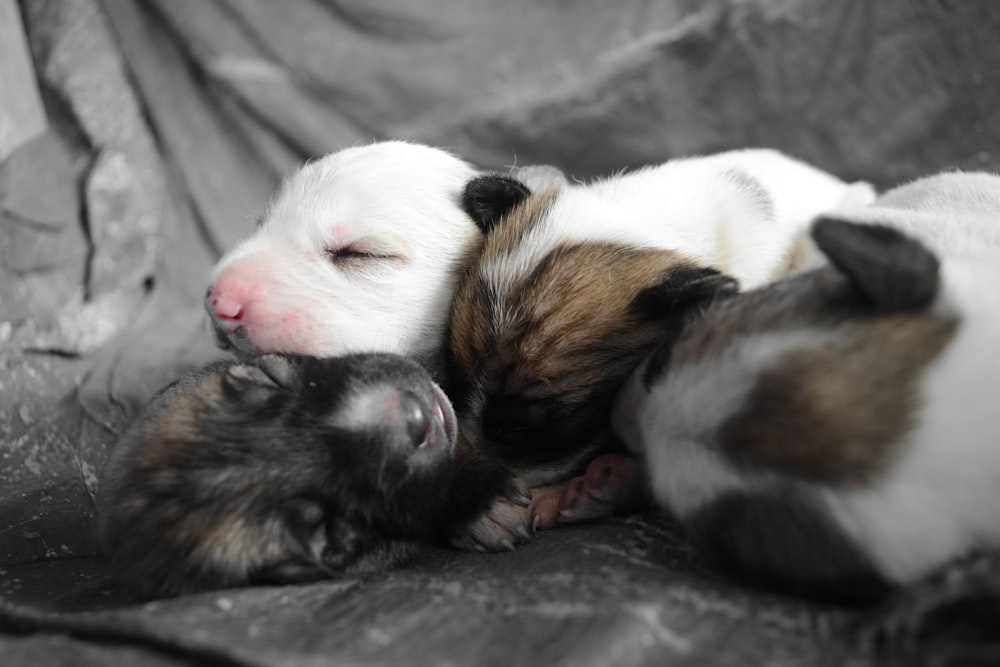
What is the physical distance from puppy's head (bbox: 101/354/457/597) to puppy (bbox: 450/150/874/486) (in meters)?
0.20

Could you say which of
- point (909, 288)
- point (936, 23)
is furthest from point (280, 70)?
point (909, 288)

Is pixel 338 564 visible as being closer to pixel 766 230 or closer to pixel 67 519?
pixel 67 519

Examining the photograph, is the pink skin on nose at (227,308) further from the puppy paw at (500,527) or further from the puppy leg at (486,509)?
the puppy paw at (500,527)

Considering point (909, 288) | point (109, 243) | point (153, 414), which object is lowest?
point (109, 243)

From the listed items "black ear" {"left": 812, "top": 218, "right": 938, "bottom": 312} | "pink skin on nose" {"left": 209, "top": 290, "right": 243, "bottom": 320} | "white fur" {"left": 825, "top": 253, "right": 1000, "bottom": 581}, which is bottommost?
"pink skin on nose" {"left": 209, "top": 290, "right": 243, "bottom": 320}

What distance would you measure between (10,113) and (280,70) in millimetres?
1121

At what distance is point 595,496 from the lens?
6.75 feet

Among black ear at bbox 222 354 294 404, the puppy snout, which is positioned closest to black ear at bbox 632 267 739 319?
the puppy snout

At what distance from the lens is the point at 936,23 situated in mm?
3676

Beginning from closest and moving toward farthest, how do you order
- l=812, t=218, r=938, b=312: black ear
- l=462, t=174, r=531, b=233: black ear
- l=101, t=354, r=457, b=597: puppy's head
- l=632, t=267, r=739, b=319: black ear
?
l=812, t=218, r=938, b=312: black ear < l=101, t=354, r=457, b=597: puppy's head < l=632, t=267, r=739, b=319: black ear < l=462, t=174, r=531, b=233: black ear

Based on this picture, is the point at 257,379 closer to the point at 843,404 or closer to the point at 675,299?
the point at 675,299

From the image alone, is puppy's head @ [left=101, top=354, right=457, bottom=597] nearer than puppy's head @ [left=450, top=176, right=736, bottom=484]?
Yes

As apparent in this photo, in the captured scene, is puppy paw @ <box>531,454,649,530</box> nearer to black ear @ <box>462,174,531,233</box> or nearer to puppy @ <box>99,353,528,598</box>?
puppy @ <box>99,353,528,598</box>

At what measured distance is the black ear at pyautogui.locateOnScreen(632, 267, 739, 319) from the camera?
197cm
